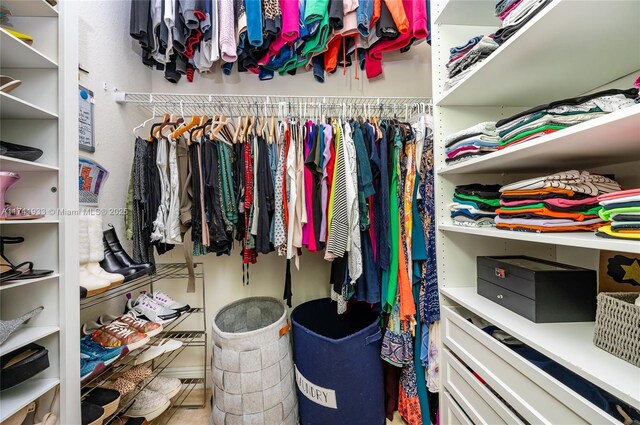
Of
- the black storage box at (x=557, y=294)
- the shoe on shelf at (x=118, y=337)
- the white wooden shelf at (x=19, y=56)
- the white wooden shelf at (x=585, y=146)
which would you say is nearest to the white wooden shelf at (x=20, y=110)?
the white wooden shelf at (x=19, y=56)

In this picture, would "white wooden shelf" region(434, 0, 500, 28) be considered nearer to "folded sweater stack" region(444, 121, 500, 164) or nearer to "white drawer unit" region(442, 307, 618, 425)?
"folded sweater stack" region(444, 121, 500, 164)

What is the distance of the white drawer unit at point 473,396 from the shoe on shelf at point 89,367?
1366 millimetres

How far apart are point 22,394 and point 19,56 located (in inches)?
40.6

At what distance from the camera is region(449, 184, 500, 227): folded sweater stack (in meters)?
0.98

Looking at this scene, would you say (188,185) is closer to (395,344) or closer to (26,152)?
(26,152)

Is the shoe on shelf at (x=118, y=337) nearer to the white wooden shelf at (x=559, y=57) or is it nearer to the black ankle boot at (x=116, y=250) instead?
the black ankle boot at (x=116, y=250)

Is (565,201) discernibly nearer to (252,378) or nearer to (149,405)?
(252,378)

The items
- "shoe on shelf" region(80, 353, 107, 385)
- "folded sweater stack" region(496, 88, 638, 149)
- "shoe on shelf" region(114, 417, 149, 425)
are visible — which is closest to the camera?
"folded sweater stack" region(496, 88, 638, 149)

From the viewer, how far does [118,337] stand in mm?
1020

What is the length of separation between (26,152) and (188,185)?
531 mm

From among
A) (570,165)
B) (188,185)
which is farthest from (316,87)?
(570,165)

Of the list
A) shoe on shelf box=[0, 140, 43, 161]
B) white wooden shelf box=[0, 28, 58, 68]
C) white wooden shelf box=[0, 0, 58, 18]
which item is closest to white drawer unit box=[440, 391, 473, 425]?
shoe on shelf box=[0, 140, 43, 161]

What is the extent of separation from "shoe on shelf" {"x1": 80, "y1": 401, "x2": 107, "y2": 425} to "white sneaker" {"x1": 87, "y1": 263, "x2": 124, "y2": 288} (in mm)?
420

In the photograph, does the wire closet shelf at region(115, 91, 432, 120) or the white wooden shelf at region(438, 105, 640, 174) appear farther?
the wire closet shelf at region(115, 91, 432, 120)
